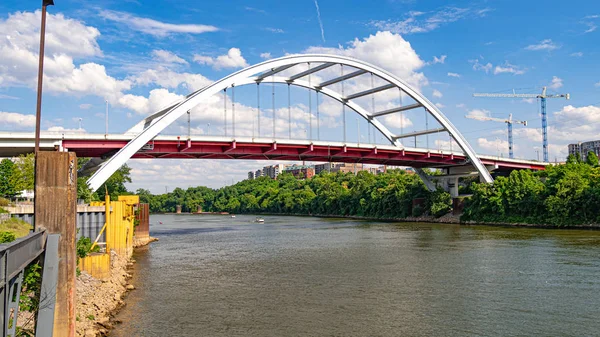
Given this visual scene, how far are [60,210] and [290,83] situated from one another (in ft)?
130

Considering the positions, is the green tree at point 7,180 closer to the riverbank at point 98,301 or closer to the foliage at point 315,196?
the riverbank at point 98,301

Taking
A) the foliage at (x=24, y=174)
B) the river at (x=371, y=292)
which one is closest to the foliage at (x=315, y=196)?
the river at (x=371, y=292)

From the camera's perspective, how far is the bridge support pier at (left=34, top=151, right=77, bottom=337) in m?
8.76

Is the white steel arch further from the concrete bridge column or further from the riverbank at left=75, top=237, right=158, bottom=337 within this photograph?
the riverbank at left=75, top=237, right=158, bottom=337

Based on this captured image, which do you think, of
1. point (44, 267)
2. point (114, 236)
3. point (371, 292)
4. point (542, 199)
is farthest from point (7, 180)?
point (542, 199)

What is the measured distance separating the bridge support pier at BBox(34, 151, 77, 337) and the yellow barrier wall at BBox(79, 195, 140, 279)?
27.4 ft

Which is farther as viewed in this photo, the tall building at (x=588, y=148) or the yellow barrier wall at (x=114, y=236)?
the tall building at (x=588, y=148)

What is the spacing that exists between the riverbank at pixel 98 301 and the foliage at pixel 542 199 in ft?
123

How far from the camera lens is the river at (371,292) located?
13.4 meters

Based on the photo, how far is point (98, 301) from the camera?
1459 cm

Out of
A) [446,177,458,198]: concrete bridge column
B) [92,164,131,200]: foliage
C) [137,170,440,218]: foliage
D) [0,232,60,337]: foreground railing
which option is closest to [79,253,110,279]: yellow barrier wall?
[0,232,60,337]: foreground railing

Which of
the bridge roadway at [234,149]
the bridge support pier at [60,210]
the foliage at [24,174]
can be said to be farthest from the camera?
the bridge roadway at [234,149]

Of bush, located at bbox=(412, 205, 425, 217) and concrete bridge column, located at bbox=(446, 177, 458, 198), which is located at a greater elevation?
concrete bridge column, located at bbox=(446, 177, 458, 198)

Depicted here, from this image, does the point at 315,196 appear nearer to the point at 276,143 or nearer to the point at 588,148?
the point at 276,143
